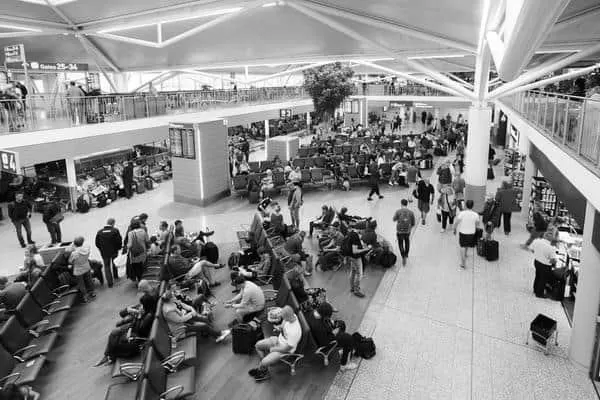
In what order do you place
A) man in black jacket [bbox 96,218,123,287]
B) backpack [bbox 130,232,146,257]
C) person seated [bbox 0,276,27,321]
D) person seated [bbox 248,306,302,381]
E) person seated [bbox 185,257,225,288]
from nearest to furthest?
1. person seated [bbox 248,306,302,381]
2. person seated [bbox 0,276,27,321]
3. person seated [bbox 185,257,225,288]
4. backpack [bbox 130,232,146,257]
5. man in black jacket [bbox 96,218,123,287]

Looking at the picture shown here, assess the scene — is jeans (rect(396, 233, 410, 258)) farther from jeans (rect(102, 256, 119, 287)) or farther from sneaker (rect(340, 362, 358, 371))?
jeans (rect(102, 256, 119, 287))

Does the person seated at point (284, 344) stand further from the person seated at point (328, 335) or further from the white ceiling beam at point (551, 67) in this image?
the white ceiling beam at point (551, 67)

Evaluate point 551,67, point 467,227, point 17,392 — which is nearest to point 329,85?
point 551,67

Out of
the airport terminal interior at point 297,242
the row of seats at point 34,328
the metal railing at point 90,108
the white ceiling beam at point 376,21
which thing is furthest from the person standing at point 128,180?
the white ceiling beam at point 376,21

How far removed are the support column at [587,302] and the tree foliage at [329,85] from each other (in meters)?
22.5

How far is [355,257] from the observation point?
914 cm

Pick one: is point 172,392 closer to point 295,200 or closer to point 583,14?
point 295,200

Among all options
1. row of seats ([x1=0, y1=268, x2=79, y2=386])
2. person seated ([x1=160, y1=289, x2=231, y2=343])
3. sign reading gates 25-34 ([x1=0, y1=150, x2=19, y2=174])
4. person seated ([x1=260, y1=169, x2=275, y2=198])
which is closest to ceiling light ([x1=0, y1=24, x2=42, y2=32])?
sign reading gates 25-34 ([x1=0, y1=150, x2=19, y2=174])

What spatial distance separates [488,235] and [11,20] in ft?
60.9

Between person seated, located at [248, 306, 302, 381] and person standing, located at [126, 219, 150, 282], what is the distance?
443 centimetres

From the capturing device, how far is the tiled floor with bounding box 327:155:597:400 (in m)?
6.40

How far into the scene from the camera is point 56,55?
2422 centimetres

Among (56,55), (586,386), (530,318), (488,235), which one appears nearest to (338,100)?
(56,55)

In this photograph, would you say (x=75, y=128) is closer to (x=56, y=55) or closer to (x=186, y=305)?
(x=186, y=305)
